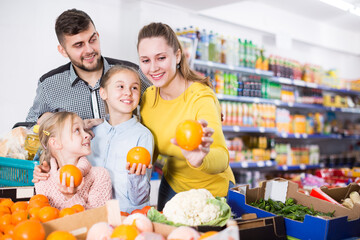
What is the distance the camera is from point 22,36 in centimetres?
411

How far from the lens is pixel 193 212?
1.39 metres

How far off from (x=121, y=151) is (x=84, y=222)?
2.63ft

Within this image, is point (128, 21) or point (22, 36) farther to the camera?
point (128, 21)

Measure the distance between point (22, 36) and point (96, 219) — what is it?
3.47 meters

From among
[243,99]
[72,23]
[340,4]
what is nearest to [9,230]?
[72,23]

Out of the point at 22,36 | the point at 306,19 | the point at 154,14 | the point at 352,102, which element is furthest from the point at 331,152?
the point at 22,36

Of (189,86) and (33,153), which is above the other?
(189,86)

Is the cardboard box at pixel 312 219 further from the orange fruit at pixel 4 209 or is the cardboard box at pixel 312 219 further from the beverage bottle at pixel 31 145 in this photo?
the beverage bottle at pixel 31 145

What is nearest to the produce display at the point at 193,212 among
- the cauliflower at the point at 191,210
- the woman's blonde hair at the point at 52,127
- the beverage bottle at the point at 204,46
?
the cauliflower at the point at 191,210

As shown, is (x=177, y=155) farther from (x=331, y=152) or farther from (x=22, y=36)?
(x=331, y=152)

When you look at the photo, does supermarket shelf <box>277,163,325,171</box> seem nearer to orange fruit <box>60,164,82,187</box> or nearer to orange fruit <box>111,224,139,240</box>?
orange fruit <box>60,164,82,187</box>

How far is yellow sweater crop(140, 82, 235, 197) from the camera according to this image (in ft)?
6.85

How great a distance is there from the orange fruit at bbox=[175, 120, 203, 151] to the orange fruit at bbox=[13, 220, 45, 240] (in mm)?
624

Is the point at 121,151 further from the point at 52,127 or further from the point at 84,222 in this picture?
the point at 84,222
